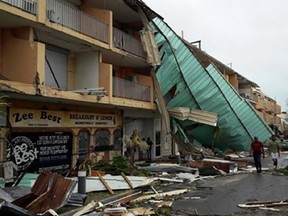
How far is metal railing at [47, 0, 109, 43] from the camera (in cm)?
1666

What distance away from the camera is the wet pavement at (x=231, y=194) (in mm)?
11203

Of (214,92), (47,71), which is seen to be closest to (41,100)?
(47,71)

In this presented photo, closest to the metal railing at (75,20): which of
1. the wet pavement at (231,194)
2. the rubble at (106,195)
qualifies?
the rubble at (106,195)

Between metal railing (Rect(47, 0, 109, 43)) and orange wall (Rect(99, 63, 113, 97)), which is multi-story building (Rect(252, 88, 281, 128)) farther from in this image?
metal railing (Rect(47, 0, 109, 43))

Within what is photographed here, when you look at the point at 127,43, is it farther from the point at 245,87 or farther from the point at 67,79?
the point at 245,87

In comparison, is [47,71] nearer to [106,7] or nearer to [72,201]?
[106,7]

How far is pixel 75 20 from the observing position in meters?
18.1

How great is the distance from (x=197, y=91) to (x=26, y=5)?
15.9 meters

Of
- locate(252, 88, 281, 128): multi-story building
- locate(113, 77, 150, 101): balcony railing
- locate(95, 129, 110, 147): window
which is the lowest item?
locate(95, 129, 110, 147): window

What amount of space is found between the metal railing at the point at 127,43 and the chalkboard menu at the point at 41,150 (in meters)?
6.05

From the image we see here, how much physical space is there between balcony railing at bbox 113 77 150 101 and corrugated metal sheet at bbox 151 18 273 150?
8.44 feet

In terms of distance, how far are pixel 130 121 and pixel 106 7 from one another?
840 centimetres

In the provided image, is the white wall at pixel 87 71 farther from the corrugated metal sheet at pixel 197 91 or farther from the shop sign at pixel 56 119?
the corrugated metal sheet at pixel 197 91

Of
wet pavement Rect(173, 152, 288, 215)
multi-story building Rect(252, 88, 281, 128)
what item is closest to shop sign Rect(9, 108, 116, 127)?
wet pavement Rect(173, 152, 288, 215)
